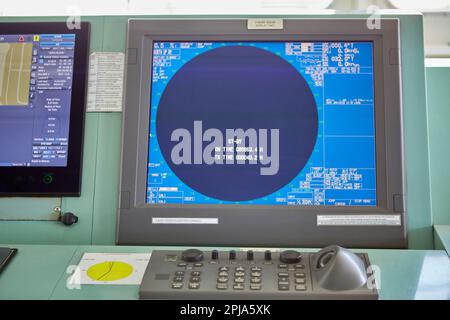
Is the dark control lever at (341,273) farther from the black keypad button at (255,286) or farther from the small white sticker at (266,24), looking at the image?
the small white sticker at (266,24)

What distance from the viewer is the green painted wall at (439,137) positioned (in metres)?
1.12

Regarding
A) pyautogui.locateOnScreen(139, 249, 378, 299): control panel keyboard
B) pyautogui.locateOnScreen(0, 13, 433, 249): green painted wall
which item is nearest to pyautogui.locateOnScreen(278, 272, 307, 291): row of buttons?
pyautogui.locateOnScreen(139, 249, 378, 299): control panel keyboard

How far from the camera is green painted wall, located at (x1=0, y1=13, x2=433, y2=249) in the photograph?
3.45 ft

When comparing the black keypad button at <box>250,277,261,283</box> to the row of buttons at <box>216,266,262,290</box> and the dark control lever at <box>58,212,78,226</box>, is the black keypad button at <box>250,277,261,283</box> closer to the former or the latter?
the row of buttons at <box>216,266,262,290</box>

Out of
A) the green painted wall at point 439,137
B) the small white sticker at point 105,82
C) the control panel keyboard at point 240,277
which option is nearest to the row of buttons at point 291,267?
the control panel keyboard at point 240,277

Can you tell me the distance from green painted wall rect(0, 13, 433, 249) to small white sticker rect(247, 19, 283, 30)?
21cm

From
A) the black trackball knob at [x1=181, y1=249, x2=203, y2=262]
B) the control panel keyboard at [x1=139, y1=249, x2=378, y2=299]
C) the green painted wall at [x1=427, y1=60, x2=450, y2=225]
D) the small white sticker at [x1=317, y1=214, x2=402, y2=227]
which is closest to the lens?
the control panel keyboard at [x1=139, y1=249, x2=378, y2=299]

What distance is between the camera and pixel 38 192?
3.56 ft

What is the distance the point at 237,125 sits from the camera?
107 centimetres

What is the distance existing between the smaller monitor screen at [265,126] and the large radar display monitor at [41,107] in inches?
8.6

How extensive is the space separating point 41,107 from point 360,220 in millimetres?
887

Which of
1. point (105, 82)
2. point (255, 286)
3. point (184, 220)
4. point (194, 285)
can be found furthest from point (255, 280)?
point (105, 82)

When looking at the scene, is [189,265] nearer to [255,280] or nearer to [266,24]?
[255,280]
